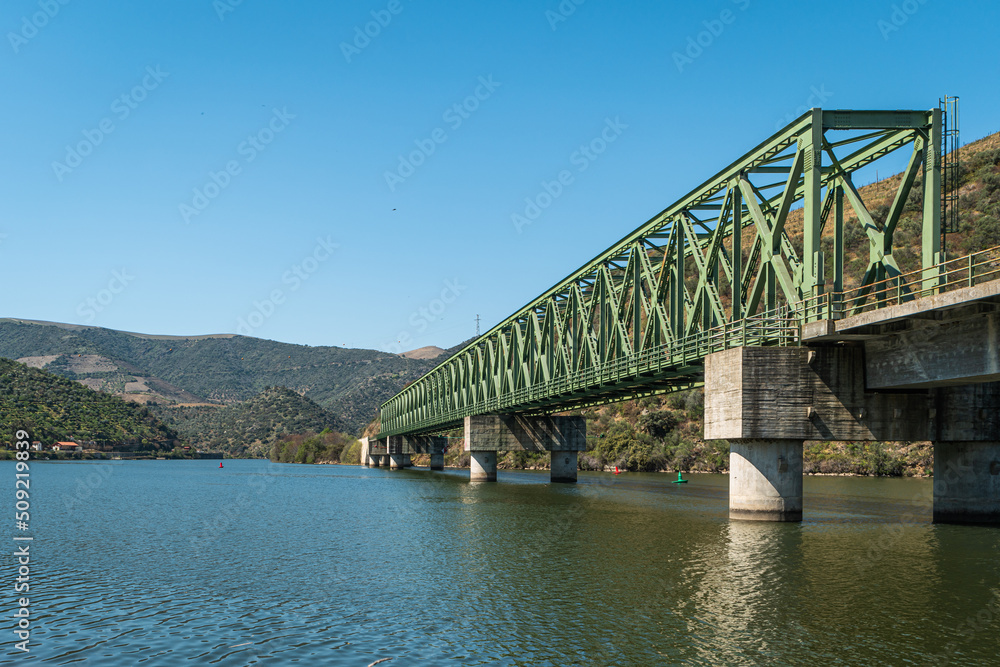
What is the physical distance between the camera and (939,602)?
2098cm

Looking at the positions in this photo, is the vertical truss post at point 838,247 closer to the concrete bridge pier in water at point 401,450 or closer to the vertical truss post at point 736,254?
the vertical truss post at point 736,254

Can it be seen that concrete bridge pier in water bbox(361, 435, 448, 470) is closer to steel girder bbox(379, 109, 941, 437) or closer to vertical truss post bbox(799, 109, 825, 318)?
steel girder bbox(379, 109, 941, 437)

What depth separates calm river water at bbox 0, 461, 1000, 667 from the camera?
16.7m

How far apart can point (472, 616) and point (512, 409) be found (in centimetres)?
6374

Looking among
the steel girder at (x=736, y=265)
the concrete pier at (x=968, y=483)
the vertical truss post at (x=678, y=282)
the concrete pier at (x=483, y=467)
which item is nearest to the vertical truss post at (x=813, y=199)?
the steel girder at (x=736, y=265)

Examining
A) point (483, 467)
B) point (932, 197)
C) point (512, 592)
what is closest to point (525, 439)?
point (483, 467)

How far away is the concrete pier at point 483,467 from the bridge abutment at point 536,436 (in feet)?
A: 1.16

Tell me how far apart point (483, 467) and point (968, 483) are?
5829 cm

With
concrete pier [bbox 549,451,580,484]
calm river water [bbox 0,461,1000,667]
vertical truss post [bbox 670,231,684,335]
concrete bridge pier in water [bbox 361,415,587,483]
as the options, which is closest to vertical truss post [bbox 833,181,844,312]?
vertical truss post [bbox 670,231,684,335]

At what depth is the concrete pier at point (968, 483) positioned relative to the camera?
3591 cm

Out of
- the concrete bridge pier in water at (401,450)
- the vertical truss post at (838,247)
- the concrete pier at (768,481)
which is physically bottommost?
the concrete bridge pier in water at (401,450)

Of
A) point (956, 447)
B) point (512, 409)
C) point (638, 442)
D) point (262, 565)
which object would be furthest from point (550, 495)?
point (638, 442)

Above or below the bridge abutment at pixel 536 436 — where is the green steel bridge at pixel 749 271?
above

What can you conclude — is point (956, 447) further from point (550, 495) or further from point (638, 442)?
point (638, 442)
